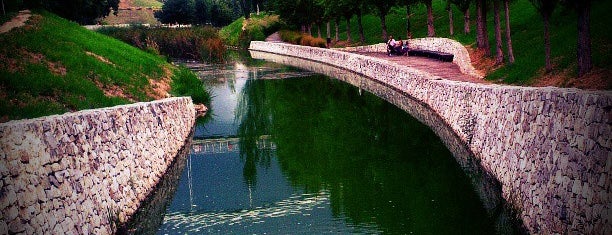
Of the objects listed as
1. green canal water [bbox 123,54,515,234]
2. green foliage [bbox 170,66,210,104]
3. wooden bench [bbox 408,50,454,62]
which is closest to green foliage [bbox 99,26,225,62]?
wooden bench [bbox 408,50,454,62]

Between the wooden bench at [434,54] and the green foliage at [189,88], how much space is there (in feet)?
53.1

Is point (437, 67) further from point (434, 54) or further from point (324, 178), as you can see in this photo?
point (324, 178)

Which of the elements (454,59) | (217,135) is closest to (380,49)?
(454,59)

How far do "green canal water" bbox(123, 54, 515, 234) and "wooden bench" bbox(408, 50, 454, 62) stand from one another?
10536mm

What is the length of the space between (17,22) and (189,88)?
901 cm

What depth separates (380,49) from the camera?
202 ft

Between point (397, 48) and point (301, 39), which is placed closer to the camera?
point (397, 48)

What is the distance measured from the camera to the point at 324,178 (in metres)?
20.0

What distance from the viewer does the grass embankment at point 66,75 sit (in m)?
19.9

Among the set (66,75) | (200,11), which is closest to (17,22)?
(66,75)

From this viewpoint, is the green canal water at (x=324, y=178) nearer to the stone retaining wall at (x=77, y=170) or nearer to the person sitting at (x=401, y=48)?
the stone retaining wall at (x=77, y=170)

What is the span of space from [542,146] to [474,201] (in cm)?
394

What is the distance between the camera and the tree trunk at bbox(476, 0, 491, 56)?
38625 mm

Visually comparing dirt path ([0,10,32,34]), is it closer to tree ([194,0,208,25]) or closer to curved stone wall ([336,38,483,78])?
curved stone wall ([336,38,483,78])
